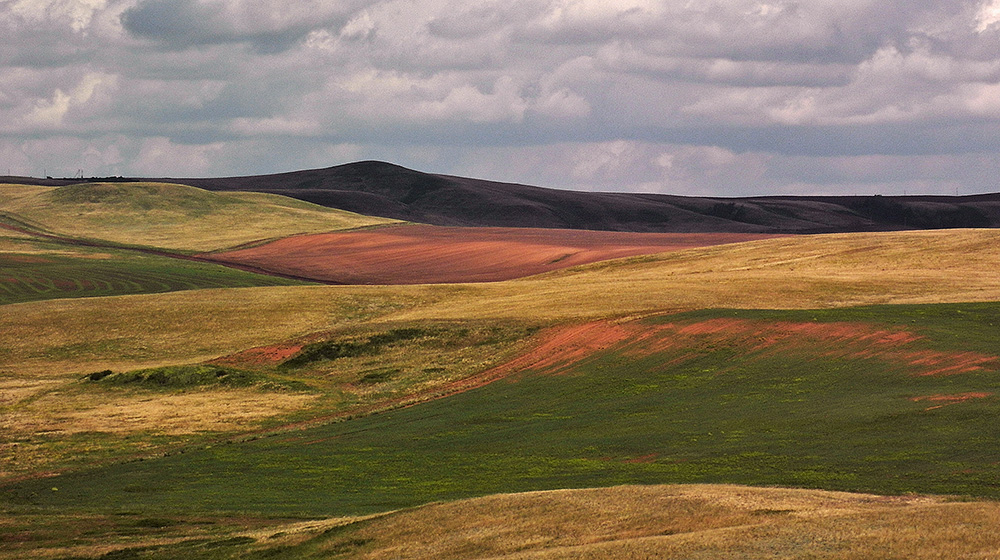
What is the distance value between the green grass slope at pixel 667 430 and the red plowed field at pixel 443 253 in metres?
48.6

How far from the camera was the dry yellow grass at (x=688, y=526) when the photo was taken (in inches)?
682

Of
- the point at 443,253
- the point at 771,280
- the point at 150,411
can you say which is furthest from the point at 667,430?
the point at 443,253

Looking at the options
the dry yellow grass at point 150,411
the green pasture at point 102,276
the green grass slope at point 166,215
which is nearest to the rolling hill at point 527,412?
the dry yellow grass at point 150,411

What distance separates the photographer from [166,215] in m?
164

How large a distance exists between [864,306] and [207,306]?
42.0 meters

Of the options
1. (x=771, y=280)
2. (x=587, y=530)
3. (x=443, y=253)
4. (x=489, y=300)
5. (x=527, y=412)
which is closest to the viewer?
(x=587, y=530)

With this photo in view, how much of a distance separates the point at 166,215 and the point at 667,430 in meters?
142

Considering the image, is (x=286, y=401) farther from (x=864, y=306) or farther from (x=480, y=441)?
(x=864, y=306)

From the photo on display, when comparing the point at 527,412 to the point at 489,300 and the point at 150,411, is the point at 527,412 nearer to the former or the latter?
the point at 150,411

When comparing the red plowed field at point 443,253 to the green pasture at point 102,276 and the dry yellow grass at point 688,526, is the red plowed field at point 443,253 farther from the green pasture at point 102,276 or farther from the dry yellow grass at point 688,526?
the dry yellow grass at point 688,526

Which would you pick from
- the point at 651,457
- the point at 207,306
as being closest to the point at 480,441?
the point at 651,457

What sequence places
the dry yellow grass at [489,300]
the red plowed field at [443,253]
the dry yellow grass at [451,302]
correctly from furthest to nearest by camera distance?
the red plowed field at [443,253] < the dry yellow grass at [489,300] < the dry yellow grass at [451,302]

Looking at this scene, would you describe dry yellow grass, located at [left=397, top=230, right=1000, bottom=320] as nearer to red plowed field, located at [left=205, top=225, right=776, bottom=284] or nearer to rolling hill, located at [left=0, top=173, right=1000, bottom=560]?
rolling hill, located at [left=0, top=173, right=1000, bottom=560]

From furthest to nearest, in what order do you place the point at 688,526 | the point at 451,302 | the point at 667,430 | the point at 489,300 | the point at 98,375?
the point at 451,302 → the point at 489,300 → the point at 98,375 → the point at 667,430 → the point at 688,526
